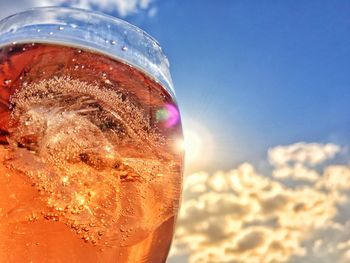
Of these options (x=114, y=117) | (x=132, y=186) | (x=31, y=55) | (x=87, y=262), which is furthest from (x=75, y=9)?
(x=87, y=262)

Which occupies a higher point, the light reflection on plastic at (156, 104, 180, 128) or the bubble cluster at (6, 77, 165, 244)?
the light reflection on plastic at (156, 104, 180, 128)

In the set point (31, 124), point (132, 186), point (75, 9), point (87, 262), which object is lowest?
point (87, 262)

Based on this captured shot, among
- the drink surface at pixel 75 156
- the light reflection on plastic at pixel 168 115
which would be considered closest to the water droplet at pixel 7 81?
the drink surface at pixel 75 156

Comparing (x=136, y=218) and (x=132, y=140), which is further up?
(x=132, y=140)

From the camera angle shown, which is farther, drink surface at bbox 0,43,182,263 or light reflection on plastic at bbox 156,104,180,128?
light reflection on plastic at bbox 156,104,180,128

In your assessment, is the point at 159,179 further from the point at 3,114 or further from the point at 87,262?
the point at 3,114

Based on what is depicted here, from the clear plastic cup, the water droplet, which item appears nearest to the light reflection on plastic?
the clear plastic cup

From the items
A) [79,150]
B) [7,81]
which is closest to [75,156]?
[79,150]

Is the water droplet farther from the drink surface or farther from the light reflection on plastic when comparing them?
the light reflection on plastic
